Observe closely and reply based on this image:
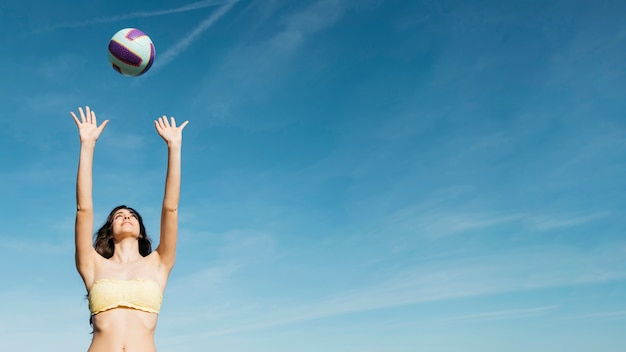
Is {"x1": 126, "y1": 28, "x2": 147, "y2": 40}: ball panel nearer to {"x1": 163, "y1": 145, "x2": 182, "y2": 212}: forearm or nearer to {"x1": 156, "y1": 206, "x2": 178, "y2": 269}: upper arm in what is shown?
{"x1": 163, "y1": 145, "x2": 182, "y2": 212}: forearm

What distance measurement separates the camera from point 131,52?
1091 cm

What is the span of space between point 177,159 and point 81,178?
4.18 ft

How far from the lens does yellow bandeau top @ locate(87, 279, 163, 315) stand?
7625mm

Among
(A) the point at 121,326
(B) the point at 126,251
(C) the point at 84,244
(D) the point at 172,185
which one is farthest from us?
(B) the point at 126,251

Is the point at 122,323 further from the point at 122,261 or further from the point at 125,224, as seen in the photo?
the point at 125,224

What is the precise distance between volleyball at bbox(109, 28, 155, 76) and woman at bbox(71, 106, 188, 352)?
271cm

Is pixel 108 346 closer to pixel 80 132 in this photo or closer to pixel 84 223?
pixel 84 223

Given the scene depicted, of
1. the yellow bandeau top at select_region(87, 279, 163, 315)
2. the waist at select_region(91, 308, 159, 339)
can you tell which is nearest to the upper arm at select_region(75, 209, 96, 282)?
the yellow bandeau top at select_region(87, 279, 163, 315)

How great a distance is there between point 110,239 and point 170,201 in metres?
1.37

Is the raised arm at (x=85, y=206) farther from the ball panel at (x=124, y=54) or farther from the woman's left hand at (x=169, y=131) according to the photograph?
the ball panel at (x=124, y=54)

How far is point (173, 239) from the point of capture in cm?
829

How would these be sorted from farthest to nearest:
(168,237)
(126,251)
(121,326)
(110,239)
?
(110,239)
(126,251)
(168,237)
(121,326)

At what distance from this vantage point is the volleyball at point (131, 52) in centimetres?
1096

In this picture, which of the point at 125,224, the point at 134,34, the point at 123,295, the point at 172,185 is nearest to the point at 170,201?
the point at 172,185
